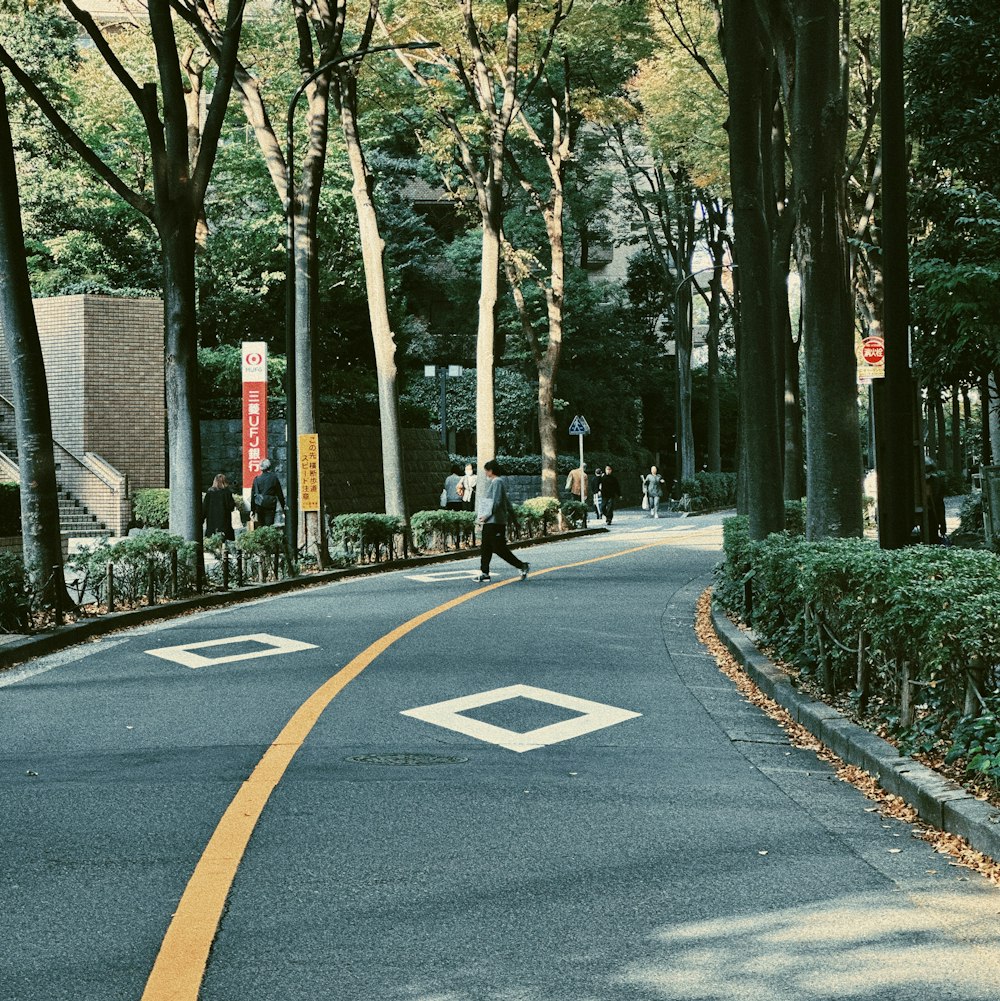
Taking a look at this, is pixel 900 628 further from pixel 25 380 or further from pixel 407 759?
pixel 25 380

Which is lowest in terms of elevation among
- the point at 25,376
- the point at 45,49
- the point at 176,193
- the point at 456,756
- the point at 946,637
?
the point at 456,756

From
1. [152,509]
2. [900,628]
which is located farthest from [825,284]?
[152,509]

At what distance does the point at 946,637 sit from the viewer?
676 centimetres

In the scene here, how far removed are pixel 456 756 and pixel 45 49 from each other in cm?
3676

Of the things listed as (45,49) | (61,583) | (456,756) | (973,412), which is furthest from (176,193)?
(973,412)

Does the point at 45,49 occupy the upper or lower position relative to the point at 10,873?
Result: upper

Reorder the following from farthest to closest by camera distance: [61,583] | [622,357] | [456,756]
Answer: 1. [622,357]
2. [61,583]
3. [456,756]

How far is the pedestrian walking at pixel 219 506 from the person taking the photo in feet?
80.2

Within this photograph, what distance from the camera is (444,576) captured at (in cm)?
2233

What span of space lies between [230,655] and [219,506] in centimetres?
1242

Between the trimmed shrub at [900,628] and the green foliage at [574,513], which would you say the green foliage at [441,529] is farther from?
the trimmed shrub at [900,628]

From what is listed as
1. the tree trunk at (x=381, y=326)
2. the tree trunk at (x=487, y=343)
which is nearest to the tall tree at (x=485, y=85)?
the tree trunk at (x=487, y=343)

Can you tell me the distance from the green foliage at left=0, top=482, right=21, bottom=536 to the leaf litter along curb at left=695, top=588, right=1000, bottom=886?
68.0 ft

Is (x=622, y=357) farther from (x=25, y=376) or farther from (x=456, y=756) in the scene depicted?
(x=456, y=756)
